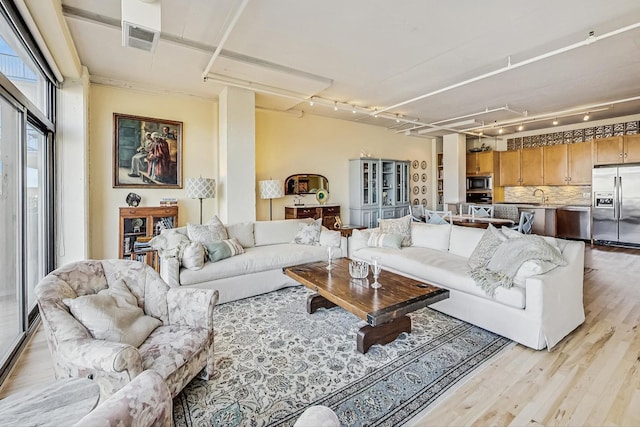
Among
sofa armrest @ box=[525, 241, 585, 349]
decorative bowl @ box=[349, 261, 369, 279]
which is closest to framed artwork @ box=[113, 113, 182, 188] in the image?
decorative bowl @ box=[349, 261, 369, 279]

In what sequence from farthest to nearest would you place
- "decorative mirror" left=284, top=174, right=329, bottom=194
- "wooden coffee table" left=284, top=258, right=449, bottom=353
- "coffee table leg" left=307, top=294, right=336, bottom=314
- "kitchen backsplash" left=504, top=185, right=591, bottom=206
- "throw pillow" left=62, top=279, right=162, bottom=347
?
1. "kitchen backsplash" left=504, top=185, right=591, bottom=206
2. "decorative mirror" left=284, top=174, right=329, bottom=194
3. "coffee table leg" left=307, top=294, right=336, bottom=314
4. "wooden coffee table" left=284, top=258, right=449, bottom=353
5. "throw pillow" left=62, top=279, right=162, bottom=347

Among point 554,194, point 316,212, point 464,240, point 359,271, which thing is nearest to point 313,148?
point 316,212

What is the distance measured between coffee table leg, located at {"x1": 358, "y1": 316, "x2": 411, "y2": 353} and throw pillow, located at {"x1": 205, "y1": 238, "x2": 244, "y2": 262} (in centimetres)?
198

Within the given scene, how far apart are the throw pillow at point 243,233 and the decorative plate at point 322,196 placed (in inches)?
102

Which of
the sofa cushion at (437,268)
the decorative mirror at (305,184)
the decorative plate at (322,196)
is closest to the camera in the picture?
the sofa cushion at (437,268)

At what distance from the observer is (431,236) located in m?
4.14

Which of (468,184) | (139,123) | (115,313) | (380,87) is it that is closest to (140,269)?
(115,313)

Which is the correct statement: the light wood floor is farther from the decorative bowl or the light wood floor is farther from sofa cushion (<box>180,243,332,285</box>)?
sofa cushion (<box>180,243,332,285</box>)

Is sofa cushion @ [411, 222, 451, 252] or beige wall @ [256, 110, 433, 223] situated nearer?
sofa cushion @ [411, 222, 451, 252]

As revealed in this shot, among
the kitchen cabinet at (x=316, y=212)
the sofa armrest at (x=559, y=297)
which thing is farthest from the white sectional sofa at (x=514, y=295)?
the kitchen cabinet at (x=316, y=212)

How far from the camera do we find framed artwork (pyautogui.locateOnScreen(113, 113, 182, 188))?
15.8 ft

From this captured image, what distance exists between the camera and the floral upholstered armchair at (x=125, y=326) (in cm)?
144

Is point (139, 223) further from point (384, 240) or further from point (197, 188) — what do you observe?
point (384, 240)

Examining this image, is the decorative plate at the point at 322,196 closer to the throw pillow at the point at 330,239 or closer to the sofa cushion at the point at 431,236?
the throw pillow at the point at 330,239
